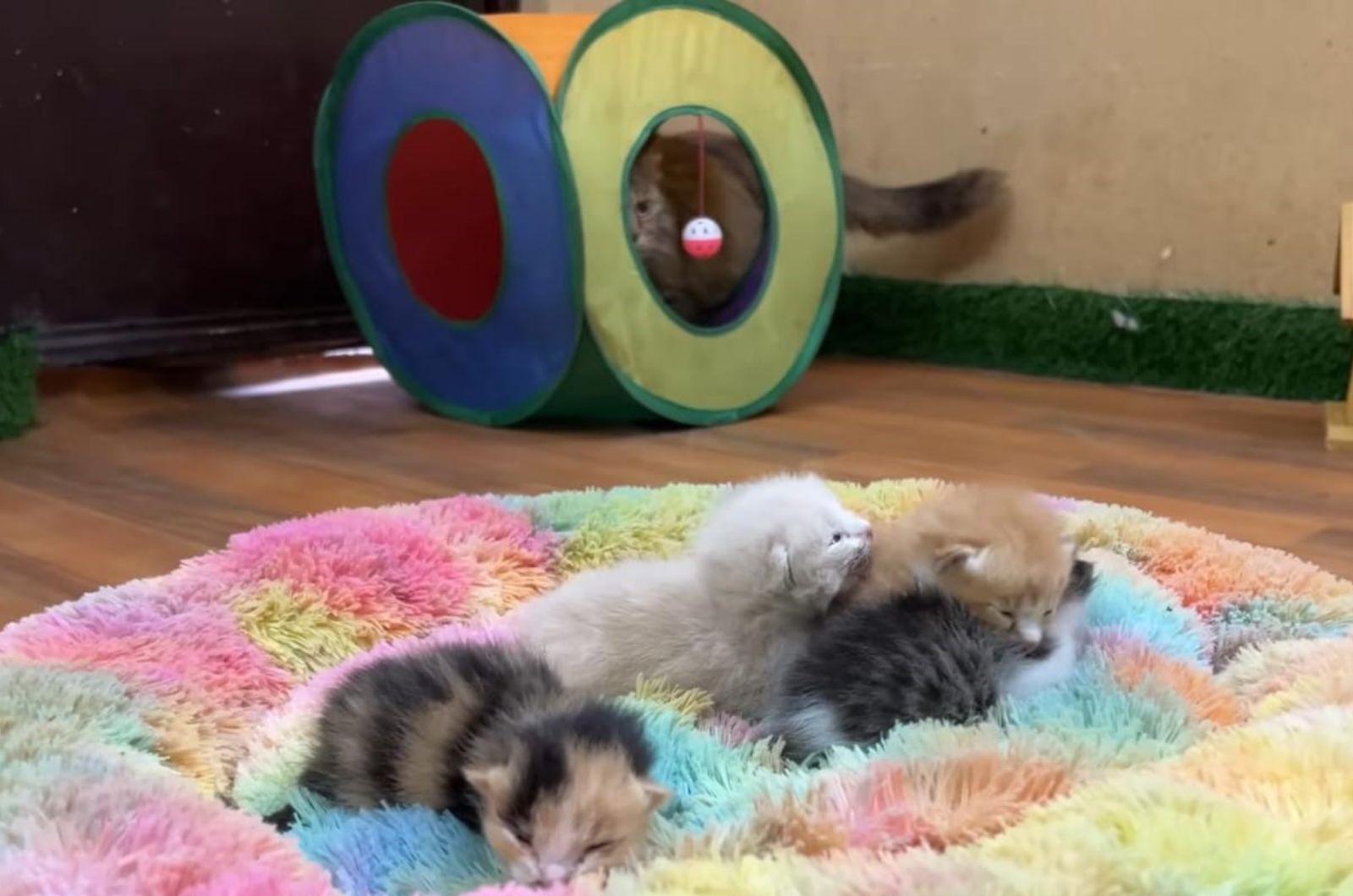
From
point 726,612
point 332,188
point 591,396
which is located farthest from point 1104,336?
point 726,612

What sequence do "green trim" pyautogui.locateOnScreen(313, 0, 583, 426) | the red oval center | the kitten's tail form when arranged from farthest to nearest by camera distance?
the kitten's tail < the red oval center < "green trim" pyautogui.locateOnScreen(313, 0, 583, 426)

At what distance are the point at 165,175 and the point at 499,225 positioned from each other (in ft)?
2.11

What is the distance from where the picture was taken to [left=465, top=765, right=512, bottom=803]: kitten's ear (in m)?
0.73

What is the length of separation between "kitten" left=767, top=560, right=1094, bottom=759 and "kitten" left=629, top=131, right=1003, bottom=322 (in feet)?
4.52

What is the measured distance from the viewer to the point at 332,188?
2.24 m

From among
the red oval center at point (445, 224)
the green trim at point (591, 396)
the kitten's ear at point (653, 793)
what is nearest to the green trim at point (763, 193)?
the green trim at point (591, 396)

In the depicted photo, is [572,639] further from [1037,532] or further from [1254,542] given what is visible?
[1254,542]

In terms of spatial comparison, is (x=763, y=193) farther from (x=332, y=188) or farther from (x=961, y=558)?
(x=961, y=558)

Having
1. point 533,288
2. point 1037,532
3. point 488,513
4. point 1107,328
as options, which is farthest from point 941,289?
point 1037,532

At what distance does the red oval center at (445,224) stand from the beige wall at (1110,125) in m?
0.80

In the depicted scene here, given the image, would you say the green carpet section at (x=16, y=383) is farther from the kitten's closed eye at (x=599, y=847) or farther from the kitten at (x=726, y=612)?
the kitten's closed eye at (x=599, y=847)

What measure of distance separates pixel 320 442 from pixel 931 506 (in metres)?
1.18

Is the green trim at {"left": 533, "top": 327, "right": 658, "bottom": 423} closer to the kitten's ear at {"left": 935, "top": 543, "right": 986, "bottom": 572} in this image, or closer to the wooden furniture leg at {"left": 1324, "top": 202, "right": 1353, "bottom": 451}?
the wooden furniture leg at {"left": 1324, "top": 202, "right": 1353, "bottom": 451}

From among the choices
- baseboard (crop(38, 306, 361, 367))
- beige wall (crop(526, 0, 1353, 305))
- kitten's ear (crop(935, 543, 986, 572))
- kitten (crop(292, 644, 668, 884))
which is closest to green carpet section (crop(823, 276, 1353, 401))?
beige wall (crop(526, 0, 1353, 305))
